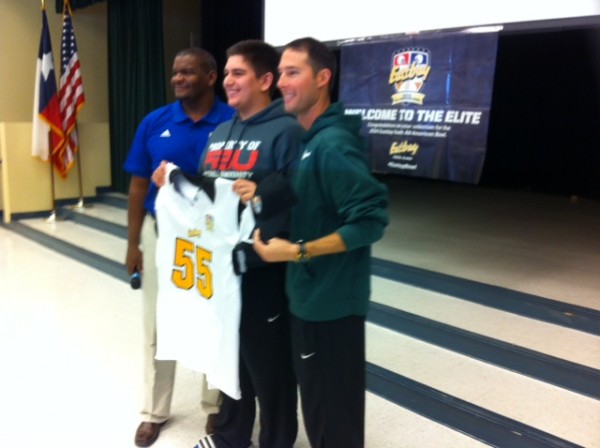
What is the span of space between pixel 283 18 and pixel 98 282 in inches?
106

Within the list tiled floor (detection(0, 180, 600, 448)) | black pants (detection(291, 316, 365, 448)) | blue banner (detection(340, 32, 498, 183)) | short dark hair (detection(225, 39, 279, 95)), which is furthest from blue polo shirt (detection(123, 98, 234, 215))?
blue banner (detection(340, 32, 498, 183))

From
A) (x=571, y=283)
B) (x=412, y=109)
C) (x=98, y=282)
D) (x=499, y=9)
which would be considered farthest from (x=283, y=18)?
(x=571, y=283)

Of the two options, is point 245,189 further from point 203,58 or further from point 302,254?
point 203,58

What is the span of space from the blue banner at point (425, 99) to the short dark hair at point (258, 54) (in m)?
2.04

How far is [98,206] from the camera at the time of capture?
686cm

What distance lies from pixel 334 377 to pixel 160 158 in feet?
3.47

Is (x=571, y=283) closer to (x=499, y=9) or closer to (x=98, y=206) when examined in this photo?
A: (x=499, y=9)

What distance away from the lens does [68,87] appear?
651cm

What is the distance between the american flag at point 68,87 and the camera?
6.45 meters

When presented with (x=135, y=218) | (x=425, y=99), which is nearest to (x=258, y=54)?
(x=135, y=218)

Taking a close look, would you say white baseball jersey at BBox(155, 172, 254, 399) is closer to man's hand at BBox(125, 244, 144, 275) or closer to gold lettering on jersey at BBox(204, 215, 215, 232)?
gold lettering on jersey at BBox(204, 215, 215, 232)

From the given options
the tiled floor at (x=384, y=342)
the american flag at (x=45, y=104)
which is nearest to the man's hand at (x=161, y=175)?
the tiled floor at (x=384, y=342)

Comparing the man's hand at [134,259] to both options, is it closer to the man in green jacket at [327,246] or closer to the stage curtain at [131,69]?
the man in green jacket at [327,246]

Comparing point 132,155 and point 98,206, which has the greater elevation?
point 132,155
